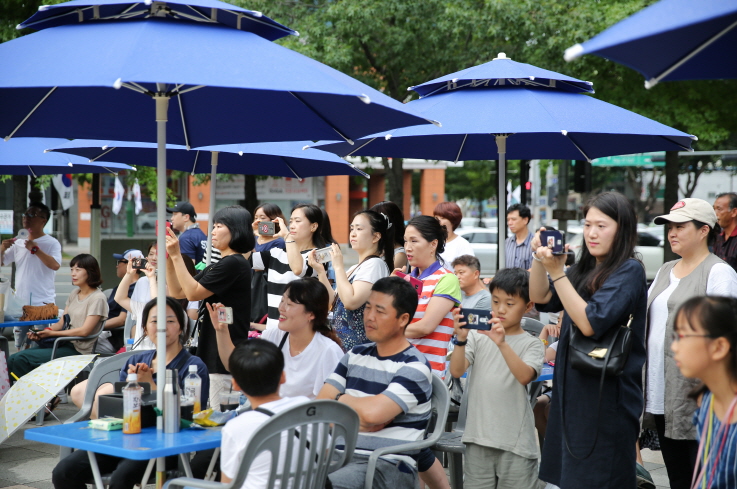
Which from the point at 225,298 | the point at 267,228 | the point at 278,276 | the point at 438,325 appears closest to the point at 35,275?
the point at 267,228

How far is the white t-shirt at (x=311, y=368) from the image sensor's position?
4250 millimetres

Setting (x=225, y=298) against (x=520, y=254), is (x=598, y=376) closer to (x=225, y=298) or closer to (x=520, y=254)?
(x=225, y=298)

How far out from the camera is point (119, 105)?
4.62 m

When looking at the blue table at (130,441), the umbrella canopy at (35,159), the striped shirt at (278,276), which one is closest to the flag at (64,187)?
the umbrella canopy at (35,159)

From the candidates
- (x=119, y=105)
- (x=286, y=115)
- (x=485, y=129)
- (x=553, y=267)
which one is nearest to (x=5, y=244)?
(x=119, y=105)

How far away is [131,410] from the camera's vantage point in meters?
3.51

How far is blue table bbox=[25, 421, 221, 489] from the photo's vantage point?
3.24 m

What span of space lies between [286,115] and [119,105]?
1.02 meters

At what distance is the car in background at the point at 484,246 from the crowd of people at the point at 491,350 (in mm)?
16575

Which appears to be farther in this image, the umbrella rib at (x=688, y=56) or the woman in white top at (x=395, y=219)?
the woman in white top at (x=395, y=219)

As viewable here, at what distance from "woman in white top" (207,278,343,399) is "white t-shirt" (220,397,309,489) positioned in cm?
106

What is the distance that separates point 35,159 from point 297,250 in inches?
147

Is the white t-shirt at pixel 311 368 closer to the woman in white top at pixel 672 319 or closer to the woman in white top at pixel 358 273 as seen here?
the woman in white top at pixel 358 273

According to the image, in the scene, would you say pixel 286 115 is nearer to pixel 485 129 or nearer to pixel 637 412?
pixel 485 129
